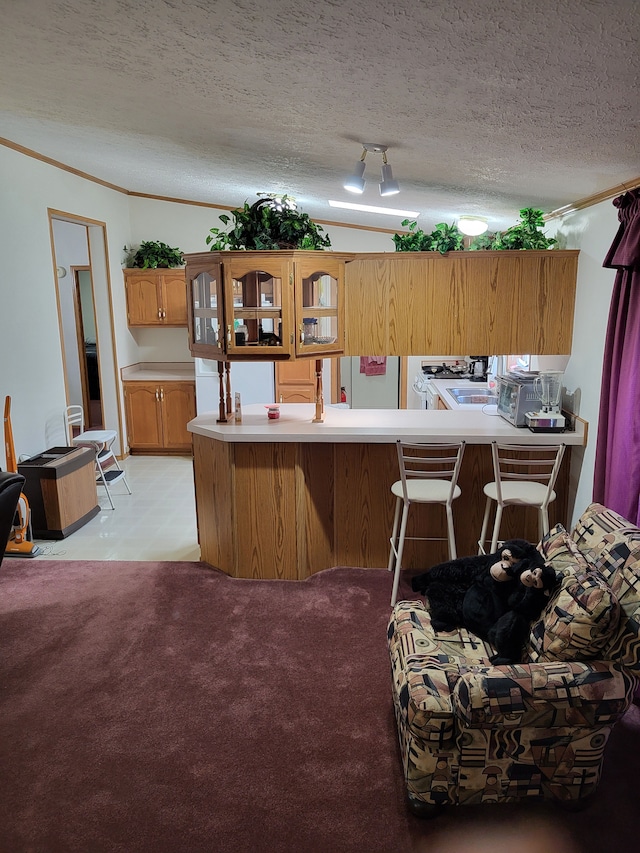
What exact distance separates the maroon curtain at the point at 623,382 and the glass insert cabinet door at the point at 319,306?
5.10ft

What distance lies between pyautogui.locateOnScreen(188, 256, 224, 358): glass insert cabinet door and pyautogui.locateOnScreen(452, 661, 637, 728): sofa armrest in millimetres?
2457

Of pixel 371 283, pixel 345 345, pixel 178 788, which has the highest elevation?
pixel 371 283

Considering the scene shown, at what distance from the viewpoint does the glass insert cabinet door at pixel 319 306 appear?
3.64 meters

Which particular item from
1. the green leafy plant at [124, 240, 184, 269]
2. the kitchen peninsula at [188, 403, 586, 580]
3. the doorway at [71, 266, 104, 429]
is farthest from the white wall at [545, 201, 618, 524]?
the doorway at [71, 266, 104, 429]

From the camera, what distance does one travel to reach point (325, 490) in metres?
3.91

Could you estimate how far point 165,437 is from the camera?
22.5ft

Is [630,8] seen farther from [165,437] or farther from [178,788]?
[165,437]

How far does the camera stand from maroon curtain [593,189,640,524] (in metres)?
2.72

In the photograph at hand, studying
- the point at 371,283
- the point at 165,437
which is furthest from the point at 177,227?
the point at 371,283

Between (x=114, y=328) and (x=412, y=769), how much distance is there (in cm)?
555

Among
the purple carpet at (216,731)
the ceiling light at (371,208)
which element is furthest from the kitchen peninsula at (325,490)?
the ceiling light at (371,208)

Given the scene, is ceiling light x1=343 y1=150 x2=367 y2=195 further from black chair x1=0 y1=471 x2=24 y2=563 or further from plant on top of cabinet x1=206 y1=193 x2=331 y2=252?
black chair x1=0 y1=471 x2=24 y2=563

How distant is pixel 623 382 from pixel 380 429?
139cm

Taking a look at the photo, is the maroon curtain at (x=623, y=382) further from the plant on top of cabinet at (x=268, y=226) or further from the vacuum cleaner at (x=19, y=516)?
the vacuum cleaner at (x=19, y=516)
